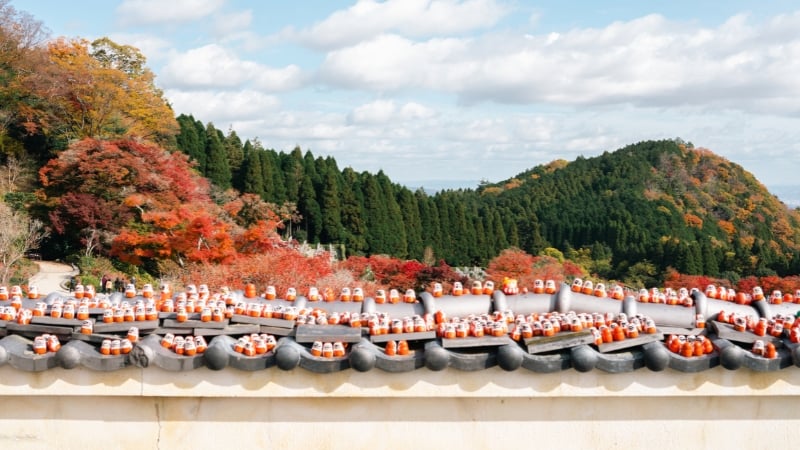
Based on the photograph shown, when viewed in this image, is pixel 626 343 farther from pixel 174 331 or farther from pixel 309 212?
pixel 309 212

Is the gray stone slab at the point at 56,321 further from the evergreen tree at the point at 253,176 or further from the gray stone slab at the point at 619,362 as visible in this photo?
the evergreen tree at the point at 253,176

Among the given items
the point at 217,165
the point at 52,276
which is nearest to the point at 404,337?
the point at 52,276

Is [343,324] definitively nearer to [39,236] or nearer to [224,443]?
[224,443]

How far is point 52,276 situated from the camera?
80.0 ft

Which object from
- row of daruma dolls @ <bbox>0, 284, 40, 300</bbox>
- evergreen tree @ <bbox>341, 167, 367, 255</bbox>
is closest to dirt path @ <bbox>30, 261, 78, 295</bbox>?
evergreen tree @ <bbox>341, 167, 367, 255</bbox>

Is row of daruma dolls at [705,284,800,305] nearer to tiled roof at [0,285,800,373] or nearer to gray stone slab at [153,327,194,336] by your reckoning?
tiled roof at [0,285,800,373]

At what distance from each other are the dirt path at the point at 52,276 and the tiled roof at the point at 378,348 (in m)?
19.2

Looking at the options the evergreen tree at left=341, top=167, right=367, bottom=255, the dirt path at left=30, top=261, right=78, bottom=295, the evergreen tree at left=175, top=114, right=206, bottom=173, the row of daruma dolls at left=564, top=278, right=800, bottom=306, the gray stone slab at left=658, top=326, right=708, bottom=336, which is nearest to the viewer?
the gray stone slab at left=658, top=326, right=708, bottom=336

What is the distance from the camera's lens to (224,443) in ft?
15.3

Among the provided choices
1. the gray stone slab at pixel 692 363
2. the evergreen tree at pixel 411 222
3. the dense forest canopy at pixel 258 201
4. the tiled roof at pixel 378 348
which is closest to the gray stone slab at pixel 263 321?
the tiled roof at pixel 378 348

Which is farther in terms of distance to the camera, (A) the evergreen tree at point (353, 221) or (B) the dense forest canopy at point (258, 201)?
(A) the evergreen tree at point (353, 221)

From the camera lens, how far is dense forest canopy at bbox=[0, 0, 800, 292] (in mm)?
25250

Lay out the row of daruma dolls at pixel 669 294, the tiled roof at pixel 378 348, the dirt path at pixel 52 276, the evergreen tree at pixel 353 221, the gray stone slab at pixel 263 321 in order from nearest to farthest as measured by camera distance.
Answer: the tiled roof at pixel 378 348 < the gray stone slab at pixel 263 321 < the row of daruma dolls at pixel 669 294 < the dirt path at pixel 52 276 < the evergreen tree at pixel 353 221

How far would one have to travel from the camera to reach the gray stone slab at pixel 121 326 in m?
4.60
